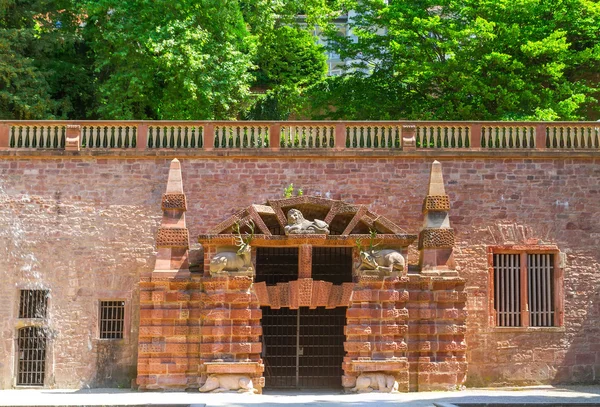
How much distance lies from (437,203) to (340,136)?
365cm

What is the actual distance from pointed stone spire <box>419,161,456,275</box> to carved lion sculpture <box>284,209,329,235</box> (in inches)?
105

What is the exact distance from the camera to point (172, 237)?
25859 mm

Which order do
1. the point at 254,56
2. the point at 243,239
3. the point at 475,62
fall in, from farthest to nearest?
the point at 254,56 → the point at 475,62 → the point at 243,239

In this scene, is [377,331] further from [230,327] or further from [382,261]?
[230,327]

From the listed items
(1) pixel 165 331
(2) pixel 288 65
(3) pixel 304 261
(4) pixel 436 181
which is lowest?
(1) pixel 165 331

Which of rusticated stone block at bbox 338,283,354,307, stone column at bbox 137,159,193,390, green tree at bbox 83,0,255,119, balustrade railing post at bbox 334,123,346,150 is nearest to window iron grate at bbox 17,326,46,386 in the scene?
stone column at bbox 137,159,193,390

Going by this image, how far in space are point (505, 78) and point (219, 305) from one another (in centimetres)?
1428

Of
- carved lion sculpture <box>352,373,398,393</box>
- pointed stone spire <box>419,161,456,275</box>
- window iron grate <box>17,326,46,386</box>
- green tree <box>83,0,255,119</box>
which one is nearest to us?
carved lion sculpture <box>352,373,398,393</box>

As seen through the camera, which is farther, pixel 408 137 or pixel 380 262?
pixel 408 137

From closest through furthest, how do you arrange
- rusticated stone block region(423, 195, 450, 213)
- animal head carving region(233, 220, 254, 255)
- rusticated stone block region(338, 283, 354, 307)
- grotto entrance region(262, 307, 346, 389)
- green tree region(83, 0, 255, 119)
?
1. animal head carving region(233, 220, 254, 255)
2. rusticated stone block region(338, 283, 354, 307)
3. rusticated stone block region(423, 195, 450, 213)
4. grotto entrance region(262, 307, 346, 389)
5. green tree region(83, 0, 255, 119)

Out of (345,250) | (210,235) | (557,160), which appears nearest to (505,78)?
(557,160)

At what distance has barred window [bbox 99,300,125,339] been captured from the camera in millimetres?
27719

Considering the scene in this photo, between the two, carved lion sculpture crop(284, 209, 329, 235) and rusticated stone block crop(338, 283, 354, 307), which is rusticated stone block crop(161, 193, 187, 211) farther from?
rusticated stone block crop(338, 283, 354, 307)

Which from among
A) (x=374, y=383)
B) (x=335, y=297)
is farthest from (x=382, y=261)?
(x=374, y=383)
